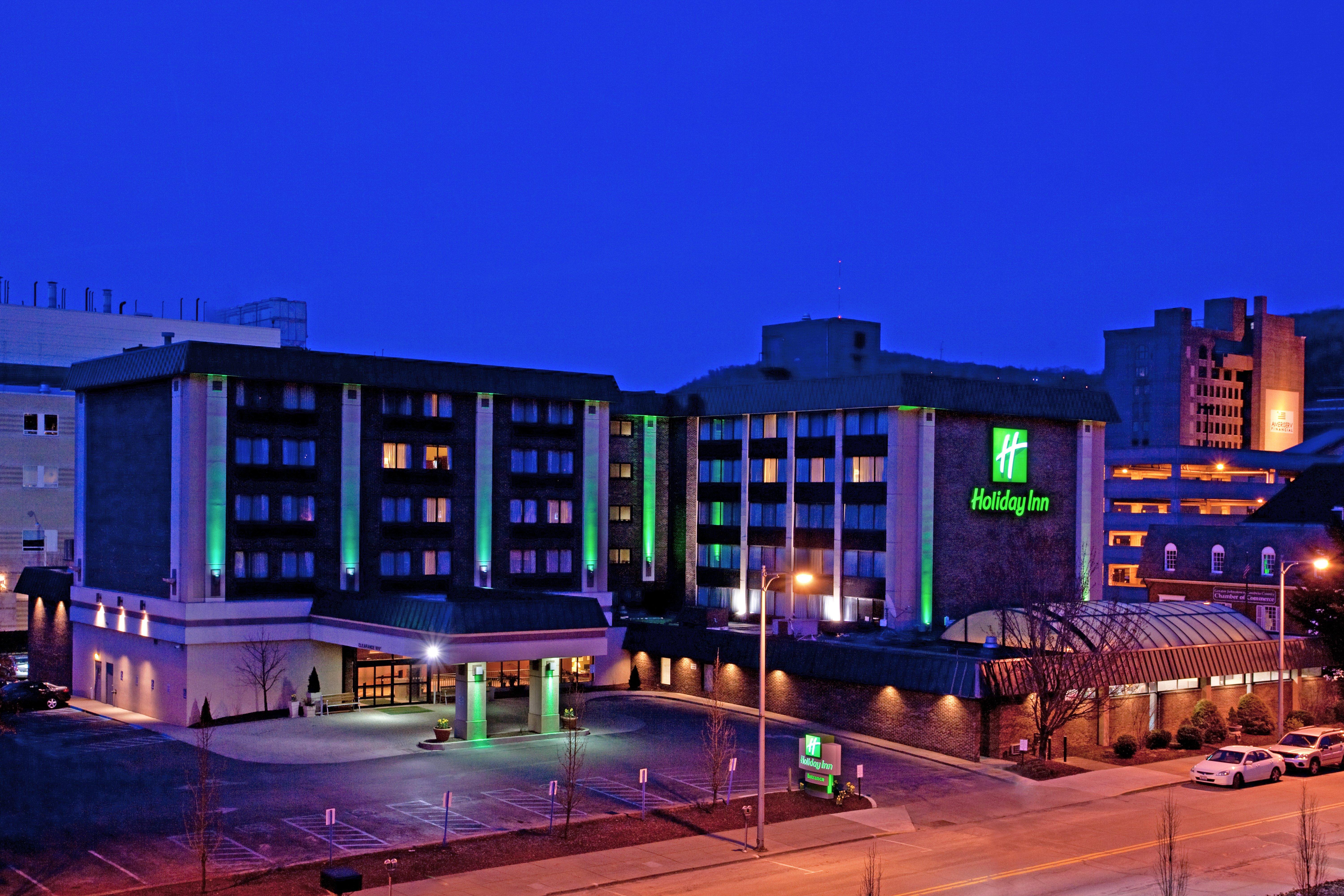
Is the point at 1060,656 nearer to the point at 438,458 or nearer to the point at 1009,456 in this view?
the point at 1009,456

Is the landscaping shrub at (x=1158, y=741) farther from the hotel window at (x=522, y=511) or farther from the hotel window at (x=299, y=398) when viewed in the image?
the hotel window at (x=299, y=398)

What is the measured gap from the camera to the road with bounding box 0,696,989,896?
36.2m

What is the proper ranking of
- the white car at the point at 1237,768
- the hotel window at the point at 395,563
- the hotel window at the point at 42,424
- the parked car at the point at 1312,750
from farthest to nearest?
the hotel window at the point at 42,424 → the hotel window at the point at 395,563 → the parked car at the point at 1312,750 → the white car at the point at 1237,768

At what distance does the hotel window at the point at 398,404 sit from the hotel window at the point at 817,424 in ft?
77.7

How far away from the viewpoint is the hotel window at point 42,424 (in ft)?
314

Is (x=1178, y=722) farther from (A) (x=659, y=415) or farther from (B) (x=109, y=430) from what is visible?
(B) (x=109, y=430)

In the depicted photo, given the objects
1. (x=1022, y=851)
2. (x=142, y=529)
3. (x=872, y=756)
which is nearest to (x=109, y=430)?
(x=142, y=529)

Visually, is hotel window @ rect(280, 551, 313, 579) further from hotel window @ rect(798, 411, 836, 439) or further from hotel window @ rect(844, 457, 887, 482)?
hotel window @ rect(844, 457, 887, 482)

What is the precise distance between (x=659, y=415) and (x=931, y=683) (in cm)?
3579

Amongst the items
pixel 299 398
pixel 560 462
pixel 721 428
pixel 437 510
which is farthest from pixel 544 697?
pixel 721 428

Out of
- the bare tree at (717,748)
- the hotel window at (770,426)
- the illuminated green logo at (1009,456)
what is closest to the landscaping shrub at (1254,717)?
the illuminated green logo at (1009,456)

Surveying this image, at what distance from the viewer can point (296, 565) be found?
6694 centimetres

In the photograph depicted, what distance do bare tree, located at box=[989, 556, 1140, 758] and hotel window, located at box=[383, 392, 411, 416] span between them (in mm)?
32395

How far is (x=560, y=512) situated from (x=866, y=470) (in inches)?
703
